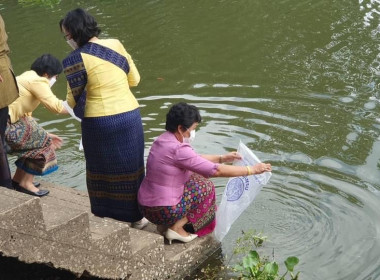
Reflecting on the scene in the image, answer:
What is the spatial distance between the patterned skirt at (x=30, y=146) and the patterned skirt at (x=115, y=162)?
0.81m

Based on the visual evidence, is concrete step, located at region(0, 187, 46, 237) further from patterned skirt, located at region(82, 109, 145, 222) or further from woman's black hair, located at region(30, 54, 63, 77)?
woman's black hair, located at region(30, 54, 63, 77)

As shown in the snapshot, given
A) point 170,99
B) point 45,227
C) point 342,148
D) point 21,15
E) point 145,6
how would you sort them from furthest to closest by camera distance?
point 21,15
point 145,6
point 170,99
point 342,148
point 45,227

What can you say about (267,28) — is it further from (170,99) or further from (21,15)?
(21,15)

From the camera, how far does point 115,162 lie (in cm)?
486

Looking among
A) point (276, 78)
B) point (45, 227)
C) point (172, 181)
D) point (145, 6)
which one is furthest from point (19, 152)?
point (145, 6)

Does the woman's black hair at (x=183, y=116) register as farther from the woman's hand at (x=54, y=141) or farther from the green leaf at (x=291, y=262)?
the woman's hand at (x=54, y=141)

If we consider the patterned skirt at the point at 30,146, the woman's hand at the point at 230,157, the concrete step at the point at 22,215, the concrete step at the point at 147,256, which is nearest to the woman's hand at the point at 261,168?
the woman's hand at the point at 230,157

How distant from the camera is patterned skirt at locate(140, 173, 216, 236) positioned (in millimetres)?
4879

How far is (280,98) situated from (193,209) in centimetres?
351

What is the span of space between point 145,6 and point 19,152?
9.24 metres

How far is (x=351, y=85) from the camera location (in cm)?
855

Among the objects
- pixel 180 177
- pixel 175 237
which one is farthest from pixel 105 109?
pixel 175 237

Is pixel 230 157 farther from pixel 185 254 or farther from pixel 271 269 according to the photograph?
pixel 271 269

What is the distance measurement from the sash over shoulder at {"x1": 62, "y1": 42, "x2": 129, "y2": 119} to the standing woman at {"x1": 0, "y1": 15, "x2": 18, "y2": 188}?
48 cm
